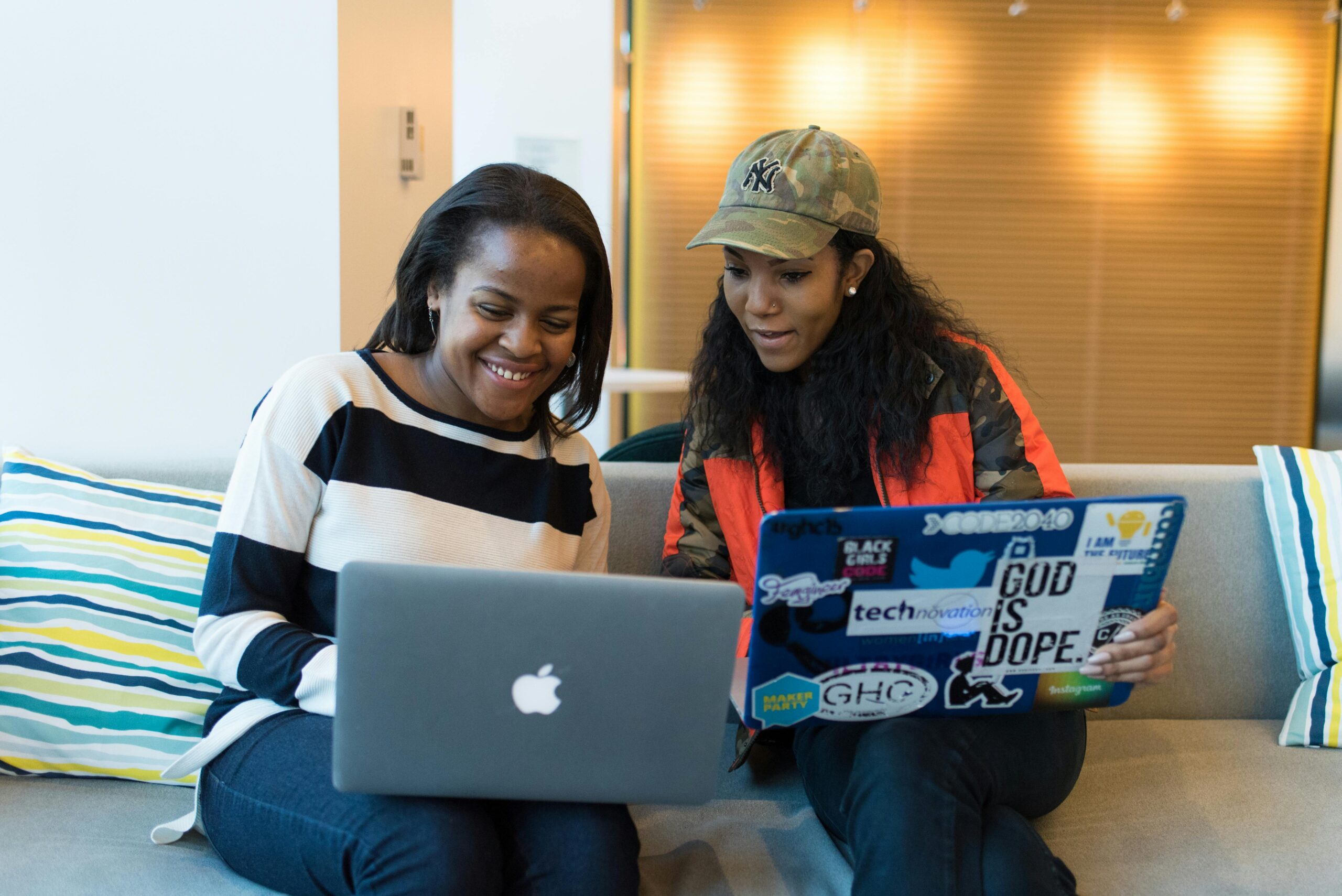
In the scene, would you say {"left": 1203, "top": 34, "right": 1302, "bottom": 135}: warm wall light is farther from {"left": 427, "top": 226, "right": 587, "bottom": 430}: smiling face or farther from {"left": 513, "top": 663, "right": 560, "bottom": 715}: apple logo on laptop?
{"left": 513, "top": 663, "right": 560, "bottom": 715}: apple logo on laptop

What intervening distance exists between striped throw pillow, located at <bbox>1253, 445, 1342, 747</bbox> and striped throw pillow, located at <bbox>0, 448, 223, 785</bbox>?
148 centimetres

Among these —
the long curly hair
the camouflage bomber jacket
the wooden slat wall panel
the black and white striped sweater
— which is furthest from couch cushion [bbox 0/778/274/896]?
the wooden slat wall panel

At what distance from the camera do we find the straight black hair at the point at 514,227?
4.00 ft

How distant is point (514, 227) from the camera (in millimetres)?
1199

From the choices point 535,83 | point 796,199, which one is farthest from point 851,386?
point 535,83

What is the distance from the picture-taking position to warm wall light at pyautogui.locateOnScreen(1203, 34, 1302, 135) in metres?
4.17

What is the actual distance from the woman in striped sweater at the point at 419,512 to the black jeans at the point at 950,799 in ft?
0.78

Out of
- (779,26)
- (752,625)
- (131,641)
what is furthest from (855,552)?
(779,26)

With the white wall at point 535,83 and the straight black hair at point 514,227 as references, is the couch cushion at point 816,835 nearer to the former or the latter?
the straight black hair at point 514,227

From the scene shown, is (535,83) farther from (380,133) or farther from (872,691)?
(872,691)

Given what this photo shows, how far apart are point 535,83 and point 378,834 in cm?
318

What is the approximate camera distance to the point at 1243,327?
4246 mm

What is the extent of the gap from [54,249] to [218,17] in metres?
0.47

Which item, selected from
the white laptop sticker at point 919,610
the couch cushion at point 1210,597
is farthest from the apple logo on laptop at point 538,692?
the couch cushion at point 1210,597
